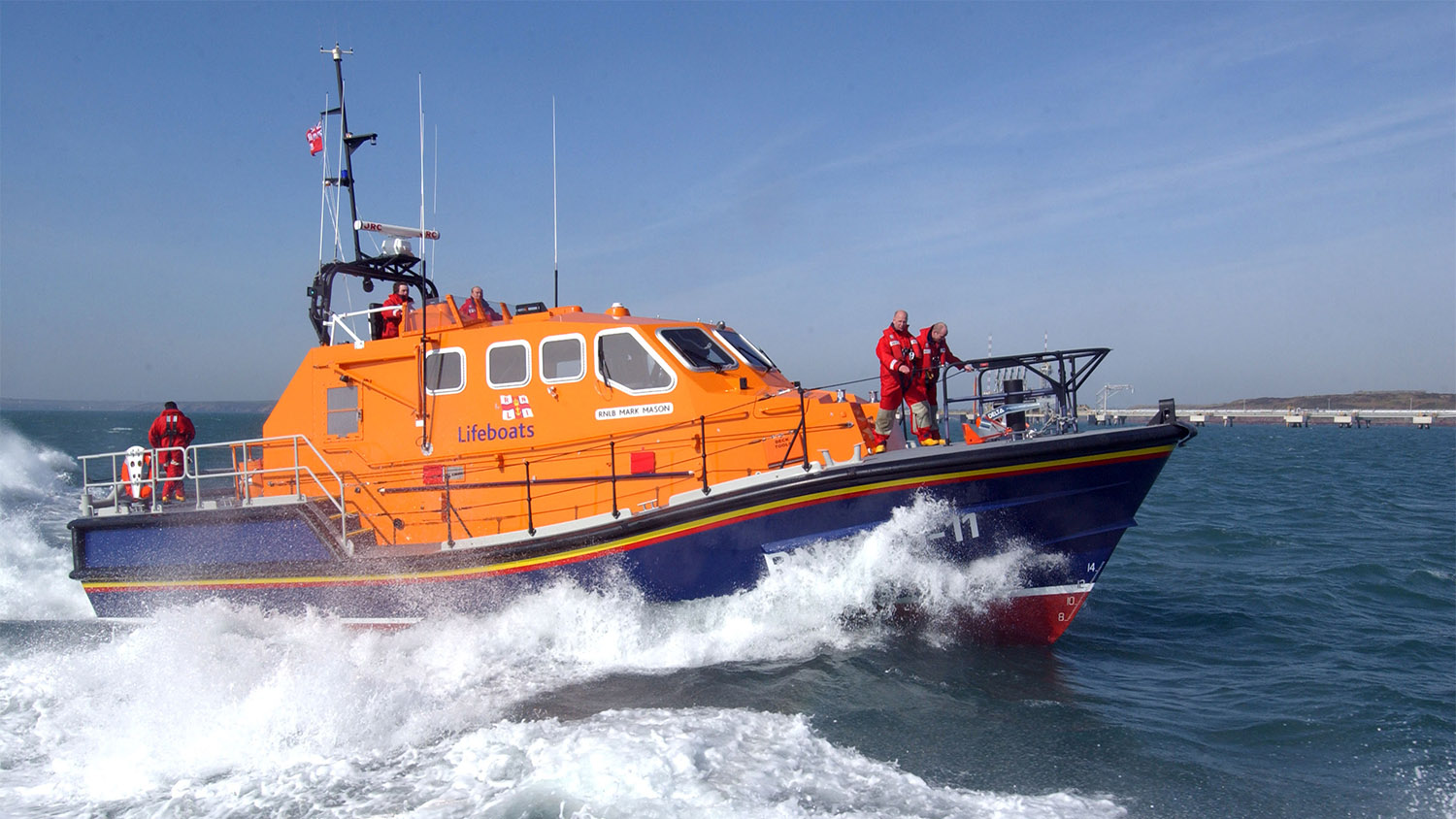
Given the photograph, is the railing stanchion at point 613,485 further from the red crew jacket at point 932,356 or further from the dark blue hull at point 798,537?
the red crew jacket at point 932,356

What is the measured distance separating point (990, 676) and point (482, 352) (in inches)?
169

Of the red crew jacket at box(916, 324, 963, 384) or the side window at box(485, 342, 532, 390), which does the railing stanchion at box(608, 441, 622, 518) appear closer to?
the side window at box(485, 342, 532, 390)

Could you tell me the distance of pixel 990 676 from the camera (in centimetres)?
553

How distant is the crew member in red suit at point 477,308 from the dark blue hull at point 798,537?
200 cm

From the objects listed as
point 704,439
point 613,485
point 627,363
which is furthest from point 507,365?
point 704,439

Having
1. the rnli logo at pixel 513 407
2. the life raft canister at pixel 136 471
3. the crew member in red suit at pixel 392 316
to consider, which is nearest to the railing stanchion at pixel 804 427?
the rnli logo at pixel 513 407

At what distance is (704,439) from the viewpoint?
5715 mm

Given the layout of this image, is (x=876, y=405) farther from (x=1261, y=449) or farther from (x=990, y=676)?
(x=1261, y=449)

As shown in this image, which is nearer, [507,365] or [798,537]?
[798,537]

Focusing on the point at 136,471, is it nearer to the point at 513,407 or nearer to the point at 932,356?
the point at 513,407

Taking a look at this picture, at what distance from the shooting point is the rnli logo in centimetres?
645

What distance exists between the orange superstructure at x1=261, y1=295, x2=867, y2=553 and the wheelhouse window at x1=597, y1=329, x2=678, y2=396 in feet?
0.03

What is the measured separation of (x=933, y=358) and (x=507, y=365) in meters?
3.17

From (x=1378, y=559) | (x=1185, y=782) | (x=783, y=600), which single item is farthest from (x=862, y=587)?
(x=1378, y=559)
